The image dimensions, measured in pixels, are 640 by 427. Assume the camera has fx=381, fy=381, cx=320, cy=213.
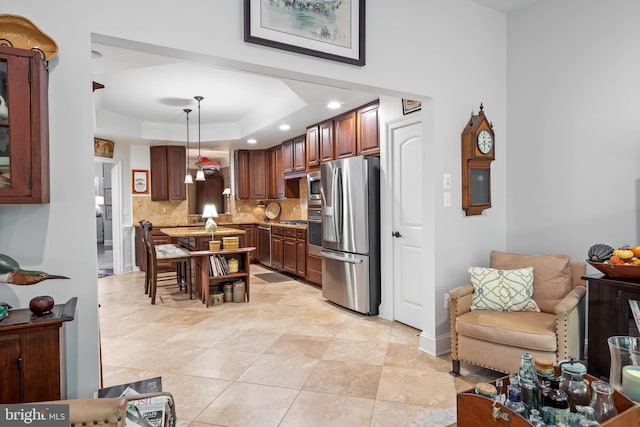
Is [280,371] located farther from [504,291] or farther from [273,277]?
[273,277]

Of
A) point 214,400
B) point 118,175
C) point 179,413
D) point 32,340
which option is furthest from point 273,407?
point 118,175

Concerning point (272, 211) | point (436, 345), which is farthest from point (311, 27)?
point (272, 211)

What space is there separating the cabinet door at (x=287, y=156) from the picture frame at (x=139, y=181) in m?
2.74

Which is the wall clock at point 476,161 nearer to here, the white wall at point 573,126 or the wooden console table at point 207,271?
the white wall at point 573,126

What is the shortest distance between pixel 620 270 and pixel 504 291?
0.70 m

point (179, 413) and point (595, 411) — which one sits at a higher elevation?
point (595, 411)

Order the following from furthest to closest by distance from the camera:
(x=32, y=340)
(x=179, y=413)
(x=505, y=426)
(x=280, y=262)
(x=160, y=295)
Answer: (x=280, y=262)
(x=160, y=295)
(x=179, y=413)
(x=32, y=340)
(x=505, y=426)

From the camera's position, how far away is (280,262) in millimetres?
6645

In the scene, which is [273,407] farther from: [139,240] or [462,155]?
[139,240]

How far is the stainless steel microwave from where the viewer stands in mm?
5257

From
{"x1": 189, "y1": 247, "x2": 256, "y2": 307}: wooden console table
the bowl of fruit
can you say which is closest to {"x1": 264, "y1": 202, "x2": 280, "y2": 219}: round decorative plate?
{"x1": 189, "y1": 247, "x2": 256, "y2": 307}: wooden console table

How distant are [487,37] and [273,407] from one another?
135 inches

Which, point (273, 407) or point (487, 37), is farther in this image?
point (487, 37)

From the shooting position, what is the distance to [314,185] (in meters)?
5.37
